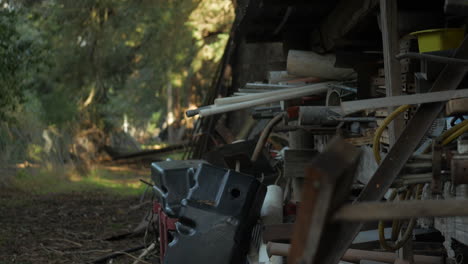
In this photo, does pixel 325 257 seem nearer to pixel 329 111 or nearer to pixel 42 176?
pixel 329 111

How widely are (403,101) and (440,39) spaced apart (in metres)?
0.80

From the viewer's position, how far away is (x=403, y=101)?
298 cm

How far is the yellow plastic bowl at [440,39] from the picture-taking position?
3.57m

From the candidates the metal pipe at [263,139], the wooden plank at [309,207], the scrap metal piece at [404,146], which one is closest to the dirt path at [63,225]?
the metal pipe at [263,139]

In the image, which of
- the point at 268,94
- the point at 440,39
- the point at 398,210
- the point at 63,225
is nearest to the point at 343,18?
the point at 268,94

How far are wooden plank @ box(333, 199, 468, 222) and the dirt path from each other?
5484 mm

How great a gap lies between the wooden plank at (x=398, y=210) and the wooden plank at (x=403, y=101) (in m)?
1.01

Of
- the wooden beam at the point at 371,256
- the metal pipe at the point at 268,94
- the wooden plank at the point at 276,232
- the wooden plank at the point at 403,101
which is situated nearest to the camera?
the wooden plank at the point at 403,101

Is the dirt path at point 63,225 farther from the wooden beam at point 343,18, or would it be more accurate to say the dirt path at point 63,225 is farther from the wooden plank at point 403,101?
the wooden plank at point 403,101

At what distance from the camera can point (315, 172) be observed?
5.79 feet

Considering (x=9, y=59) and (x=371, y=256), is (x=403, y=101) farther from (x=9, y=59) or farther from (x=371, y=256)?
(x=9, y=59)

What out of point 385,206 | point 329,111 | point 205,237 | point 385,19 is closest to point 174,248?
point 205,237

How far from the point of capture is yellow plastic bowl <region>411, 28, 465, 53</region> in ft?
11.7

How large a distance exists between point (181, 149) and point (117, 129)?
11.0 feet
